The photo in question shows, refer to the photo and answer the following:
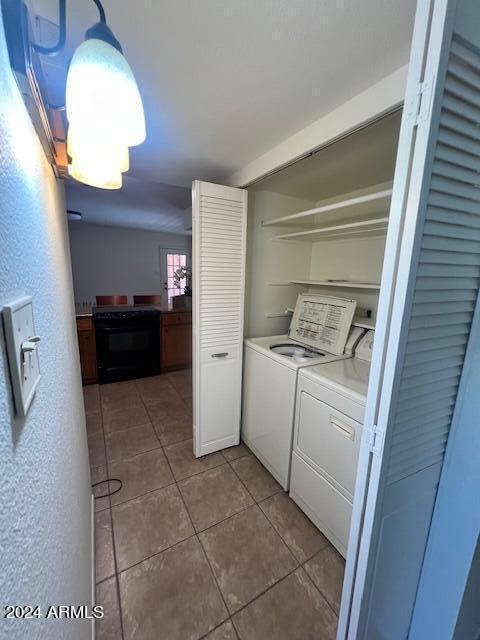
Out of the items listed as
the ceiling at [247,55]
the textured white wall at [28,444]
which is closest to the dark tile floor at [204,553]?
the textured white wall at [28,444]

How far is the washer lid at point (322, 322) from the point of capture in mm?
1956

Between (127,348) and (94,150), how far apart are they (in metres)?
3.09

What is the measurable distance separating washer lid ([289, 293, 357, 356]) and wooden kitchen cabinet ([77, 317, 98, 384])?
8.03ft

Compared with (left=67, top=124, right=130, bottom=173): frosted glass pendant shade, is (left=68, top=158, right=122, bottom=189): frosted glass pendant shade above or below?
below

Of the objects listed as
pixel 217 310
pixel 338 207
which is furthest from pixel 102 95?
pixel 217 310

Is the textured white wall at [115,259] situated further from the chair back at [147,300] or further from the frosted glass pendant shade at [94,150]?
the frosted glass pendant shade at [94,150]

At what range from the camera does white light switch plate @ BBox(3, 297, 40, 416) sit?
12.4 inches

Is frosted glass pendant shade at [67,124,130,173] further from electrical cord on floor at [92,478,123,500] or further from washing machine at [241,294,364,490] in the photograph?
electrical cord on floor at [92,478,123,500]

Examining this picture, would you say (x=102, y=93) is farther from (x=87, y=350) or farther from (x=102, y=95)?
(x=87, y=350)

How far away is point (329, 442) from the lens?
1.44 m

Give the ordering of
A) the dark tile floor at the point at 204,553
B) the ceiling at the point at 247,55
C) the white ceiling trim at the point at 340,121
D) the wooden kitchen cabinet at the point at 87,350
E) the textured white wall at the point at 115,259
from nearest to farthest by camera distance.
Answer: the ceiling at the point at 247,55, the white ceiling trim at the point at 340,121, the dark tile floor at the point at 204,553, the wooden kitchen cabinet at the point at 87,350, the textured white wall at the point at 115,259

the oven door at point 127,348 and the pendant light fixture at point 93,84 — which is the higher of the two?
the pendant light fixture at point 93,84

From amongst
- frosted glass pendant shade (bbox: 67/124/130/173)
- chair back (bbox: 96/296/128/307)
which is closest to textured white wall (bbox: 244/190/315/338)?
frosted glass pendant shade (bbox: 67/124/130/173)

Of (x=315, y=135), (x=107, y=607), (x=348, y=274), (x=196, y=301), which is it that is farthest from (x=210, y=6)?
(x=107, y=607)
